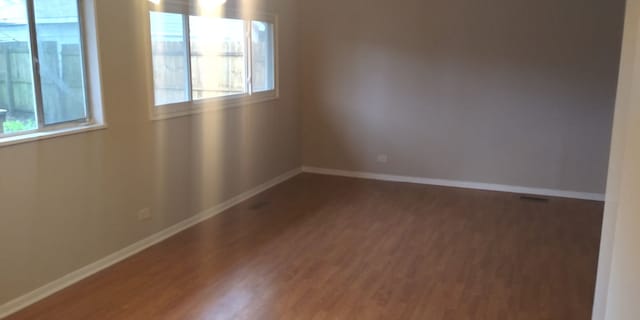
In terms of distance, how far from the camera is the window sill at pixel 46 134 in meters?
3.00

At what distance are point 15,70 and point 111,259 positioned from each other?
1.47 meters

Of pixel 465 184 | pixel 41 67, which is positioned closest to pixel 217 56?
pixel 41 67

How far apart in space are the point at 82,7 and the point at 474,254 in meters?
3.32

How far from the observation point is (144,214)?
409cm

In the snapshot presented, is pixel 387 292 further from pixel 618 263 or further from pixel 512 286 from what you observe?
pixel 618 263

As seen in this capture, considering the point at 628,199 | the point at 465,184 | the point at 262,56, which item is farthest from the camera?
the point at 465,184

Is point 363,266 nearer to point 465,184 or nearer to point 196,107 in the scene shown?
point 196,107

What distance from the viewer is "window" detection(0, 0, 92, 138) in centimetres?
303

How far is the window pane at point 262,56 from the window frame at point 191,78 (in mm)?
40

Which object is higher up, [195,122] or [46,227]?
[195,122]

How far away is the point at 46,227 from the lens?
3.27 metres

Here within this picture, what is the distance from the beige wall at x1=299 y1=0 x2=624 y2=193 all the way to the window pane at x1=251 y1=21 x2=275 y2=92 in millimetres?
680

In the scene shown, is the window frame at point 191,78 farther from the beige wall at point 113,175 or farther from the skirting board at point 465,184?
the skirting board at point 465,184

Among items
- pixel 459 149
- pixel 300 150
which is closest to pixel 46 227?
pixel 300 150
